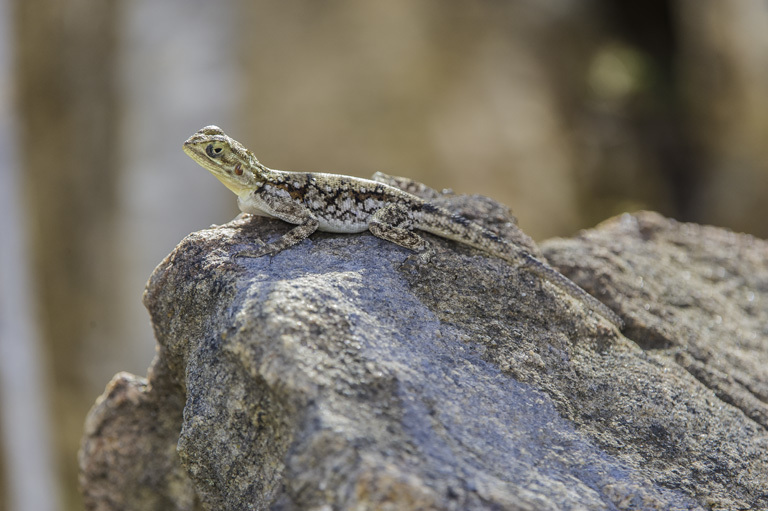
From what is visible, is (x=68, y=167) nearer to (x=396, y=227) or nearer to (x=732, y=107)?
(x=396, y=227)

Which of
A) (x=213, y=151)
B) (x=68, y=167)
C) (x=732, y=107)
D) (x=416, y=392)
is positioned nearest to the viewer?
(x=416, y=392)

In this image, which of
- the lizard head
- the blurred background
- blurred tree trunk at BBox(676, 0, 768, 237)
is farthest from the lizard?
blurred tree trunk at BBox(676, 0, 768, 237)

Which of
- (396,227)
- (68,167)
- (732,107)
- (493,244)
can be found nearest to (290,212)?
(396,227)

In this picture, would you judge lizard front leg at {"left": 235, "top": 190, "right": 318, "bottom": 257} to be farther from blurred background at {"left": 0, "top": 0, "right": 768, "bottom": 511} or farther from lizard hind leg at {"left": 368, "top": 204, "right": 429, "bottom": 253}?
blurred background at {"left": 0, "top": 0, "right": 768, "bottom": 511}

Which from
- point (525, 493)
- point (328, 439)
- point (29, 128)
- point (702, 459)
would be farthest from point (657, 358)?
point (29, 128)

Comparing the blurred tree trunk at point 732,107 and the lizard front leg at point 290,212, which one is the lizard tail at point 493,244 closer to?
the lizard front leg at point 290,212

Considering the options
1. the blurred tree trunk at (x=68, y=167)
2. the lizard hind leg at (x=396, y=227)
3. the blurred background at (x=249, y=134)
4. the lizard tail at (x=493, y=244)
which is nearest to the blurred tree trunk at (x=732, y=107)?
the blurred background at (x=249, y=134)
